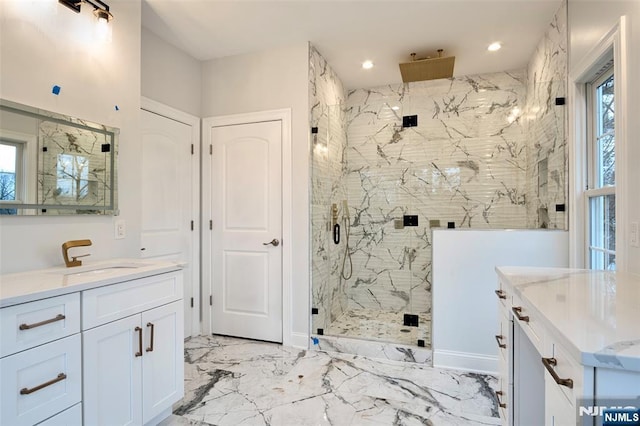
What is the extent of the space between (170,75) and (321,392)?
2.85 metres

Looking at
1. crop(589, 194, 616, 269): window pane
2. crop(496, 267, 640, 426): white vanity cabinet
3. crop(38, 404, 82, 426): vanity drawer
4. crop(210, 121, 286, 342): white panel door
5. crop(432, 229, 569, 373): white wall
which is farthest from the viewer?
crop(210, 121, 286, 342): white panel door

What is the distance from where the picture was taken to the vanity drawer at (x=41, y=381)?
1.15m

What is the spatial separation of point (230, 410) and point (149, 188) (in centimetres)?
183

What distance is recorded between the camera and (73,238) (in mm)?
1860

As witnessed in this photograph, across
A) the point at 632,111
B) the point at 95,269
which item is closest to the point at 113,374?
the point at 95,269

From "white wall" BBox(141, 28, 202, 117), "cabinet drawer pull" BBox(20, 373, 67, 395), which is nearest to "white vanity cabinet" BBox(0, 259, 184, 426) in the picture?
"cabinet drawer pull" BBox(20, 373, 67, 395)

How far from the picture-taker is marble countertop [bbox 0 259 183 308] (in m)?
1.22

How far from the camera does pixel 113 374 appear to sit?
1.51 m

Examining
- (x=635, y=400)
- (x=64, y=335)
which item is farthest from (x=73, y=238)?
(x=635, y=400)

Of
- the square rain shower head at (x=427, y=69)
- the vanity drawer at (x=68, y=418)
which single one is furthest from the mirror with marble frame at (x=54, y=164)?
the square rain shower head at (x=427, y=69)

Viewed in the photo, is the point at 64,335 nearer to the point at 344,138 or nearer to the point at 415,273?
the point at 415,273

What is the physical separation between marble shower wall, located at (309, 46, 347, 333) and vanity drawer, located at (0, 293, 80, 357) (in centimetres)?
191

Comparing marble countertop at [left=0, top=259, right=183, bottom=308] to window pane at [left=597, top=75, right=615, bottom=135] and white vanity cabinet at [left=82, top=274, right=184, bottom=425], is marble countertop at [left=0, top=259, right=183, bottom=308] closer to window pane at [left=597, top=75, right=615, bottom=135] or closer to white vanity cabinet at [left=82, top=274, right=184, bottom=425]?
white vanity cabinet at [left=82, top=274, right=184, bottom=425]

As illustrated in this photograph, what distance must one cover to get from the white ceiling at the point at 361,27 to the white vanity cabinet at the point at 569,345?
2018 millimetres
